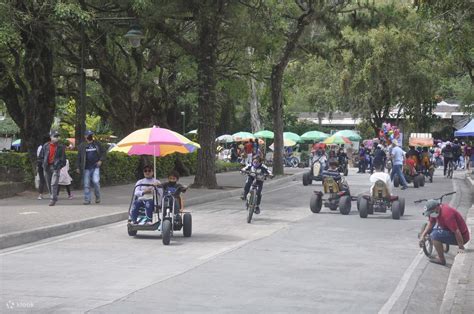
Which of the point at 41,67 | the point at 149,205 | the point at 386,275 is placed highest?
the point at 41,67

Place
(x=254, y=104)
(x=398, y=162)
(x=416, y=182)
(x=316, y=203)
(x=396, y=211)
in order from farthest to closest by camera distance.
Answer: (x=254, y=104)
(x=416, y=182)
(x=398, y=162)
(x=316, y=203)
(x=396, y=211)

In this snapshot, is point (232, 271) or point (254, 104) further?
point (254, 104)

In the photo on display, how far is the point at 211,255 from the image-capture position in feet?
36.0

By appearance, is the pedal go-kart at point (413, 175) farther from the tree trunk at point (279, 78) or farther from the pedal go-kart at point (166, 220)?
the pedal go-kart at point (166, 220)

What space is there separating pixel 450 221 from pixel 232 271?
3369mm

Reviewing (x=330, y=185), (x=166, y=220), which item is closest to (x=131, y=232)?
(x=166, y=220)

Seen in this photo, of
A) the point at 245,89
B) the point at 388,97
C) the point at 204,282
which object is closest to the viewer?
the point at 204,282

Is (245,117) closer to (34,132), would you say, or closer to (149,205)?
(34,132)

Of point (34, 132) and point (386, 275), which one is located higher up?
point (34, 132)

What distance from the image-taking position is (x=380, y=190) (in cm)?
1617

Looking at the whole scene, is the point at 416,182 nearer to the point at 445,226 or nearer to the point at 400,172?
the point at 400,172

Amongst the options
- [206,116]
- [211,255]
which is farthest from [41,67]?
[211,255]

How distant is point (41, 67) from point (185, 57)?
8.50m

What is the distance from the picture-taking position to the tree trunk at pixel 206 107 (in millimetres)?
23188
